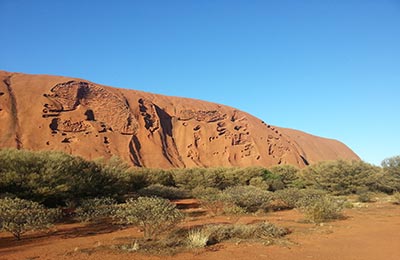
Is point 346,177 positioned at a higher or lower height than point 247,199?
higher

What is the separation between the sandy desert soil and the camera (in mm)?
8500

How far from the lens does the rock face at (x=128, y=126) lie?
166 ft

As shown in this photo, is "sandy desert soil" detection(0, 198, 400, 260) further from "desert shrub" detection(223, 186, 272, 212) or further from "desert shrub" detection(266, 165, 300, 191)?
"desert shrub" detection(266, 165, 300, 191)

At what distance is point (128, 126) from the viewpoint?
6000 centimetres

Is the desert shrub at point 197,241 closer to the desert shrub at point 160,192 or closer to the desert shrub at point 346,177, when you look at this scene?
the desert shrub at point 160,192

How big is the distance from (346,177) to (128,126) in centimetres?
3864

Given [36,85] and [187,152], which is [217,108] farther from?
[36,85]

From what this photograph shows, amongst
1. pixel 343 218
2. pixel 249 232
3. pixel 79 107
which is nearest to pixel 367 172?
pixel 343 218

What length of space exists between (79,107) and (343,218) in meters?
48.5

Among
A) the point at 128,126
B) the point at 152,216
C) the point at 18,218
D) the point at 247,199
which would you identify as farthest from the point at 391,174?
the point at 128,126

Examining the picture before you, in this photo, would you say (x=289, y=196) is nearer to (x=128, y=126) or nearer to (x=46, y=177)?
(x=46, y=177)

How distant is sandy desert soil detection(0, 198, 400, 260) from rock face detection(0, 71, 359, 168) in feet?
125

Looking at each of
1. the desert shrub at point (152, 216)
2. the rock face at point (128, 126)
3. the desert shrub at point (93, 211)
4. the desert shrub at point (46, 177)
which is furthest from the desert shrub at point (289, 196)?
the rock face at point (128, 126)

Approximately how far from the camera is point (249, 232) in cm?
1125
